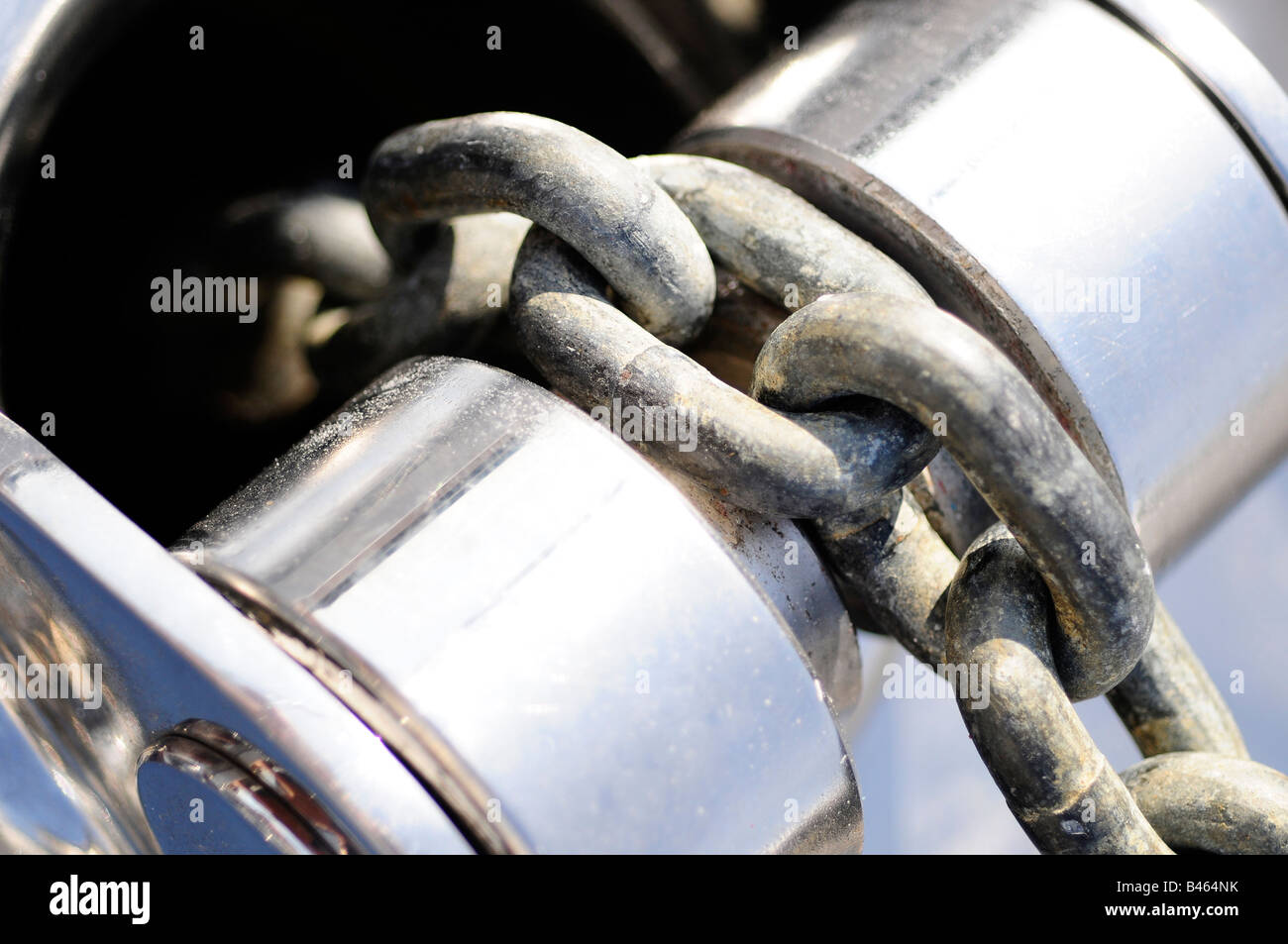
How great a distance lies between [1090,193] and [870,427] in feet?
0.59

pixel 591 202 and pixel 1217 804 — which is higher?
pixel 591 202

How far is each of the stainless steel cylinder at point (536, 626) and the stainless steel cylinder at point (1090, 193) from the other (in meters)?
0.17

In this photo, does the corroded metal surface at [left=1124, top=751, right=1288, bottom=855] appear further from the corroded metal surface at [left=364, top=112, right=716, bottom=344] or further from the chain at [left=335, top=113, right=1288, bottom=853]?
the corroded metal surface at [left=364, top=112, right=716, bottom=344]

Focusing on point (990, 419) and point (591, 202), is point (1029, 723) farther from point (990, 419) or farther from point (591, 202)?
point (591, 202)

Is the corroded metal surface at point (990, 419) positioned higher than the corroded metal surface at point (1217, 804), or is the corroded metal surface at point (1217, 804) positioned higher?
the corroded metal surface at point (990, 419)

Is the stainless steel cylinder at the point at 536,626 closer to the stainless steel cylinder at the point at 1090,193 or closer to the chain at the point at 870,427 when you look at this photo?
the chain at the point at 870,427

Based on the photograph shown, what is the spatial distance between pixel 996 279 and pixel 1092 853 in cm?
23

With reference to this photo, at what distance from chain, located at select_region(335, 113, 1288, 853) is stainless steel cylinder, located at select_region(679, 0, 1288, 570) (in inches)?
1.3

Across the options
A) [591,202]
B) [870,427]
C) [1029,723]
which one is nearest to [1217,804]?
[1029,723]

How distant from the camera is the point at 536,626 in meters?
0.47

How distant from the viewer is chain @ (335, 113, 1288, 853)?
47cm

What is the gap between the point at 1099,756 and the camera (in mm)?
507

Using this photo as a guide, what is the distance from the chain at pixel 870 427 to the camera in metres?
0.47

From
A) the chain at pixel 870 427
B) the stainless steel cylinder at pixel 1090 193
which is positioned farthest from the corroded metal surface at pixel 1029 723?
the stainless steel cylinder at pixel 1090 193
